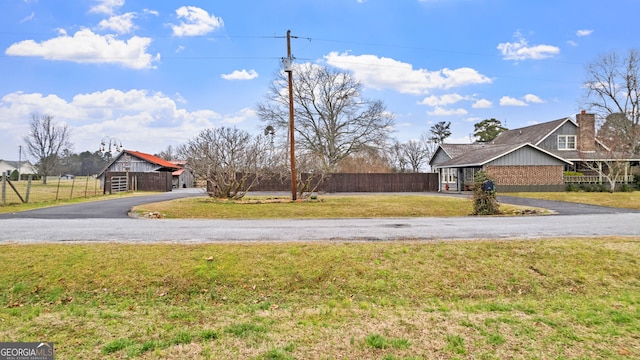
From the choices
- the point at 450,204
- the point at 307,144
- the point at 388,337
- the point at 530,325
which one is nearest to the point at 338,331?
the point at 388,337

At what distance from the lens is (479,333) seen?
165 inches

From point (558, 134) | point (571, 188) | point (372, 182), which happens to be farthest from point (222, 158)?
point (558, 134)

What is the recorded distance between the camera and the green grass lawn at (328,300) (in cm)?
391

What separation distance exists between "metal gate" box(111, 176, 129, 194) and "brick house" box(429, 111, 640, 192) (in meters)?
28.1

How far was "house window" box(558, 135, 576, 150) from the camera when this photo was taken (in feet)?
110

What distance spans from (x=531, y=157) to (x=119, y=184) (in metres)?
33.2

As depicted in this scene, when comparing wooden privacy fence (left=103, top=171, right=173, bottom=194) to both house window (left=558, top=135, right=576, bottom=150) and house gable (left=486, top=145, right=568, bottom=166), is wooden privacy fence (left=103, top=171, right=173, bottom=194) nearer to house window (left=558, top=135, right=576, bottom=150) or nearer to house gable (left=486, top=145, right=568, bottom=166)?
house gable (left=486, top=145, right=568, bottom=166)

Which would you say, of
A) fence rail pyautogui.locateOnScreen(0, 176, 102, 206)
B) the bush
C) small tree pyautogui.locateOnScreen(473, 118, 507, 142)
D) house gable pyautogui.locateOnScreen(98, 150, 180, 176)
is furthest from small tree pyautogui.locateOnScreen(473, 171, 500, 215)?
small tree pyautogui.locateOnScreen(473, 118, 507, 142)

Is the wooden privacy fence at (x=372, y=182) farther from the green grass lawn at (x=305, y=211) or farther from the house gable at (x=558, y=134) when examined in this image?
the green grass lawn at (x=305, y=211)

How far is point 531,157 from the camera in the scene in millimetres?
28234

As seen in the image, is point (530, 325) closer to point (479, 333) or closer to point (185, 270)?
point (479, 333)

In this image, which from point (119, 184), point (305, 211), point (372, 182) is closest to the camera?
point (305, 211)

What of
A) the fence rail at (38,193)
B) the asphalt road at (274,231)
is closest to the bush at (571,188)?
the asphalt road at (274,231)

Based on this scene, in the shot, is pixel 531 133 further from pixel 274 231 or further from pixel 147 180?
pixel 147 180
